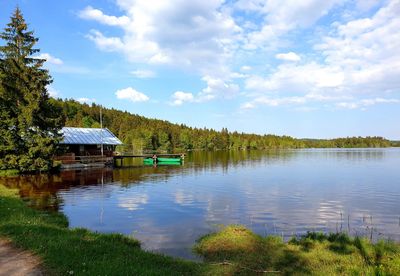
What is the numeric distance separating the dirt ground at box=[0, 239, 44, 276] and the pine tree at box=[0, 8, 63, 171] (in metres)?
35.8

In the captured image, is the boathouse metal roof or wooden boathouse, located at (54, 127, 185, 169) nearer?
wooden boathouse, located at (54, 127, 185, 169)

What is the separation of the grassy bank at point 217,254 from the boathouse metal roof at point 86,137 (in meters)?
46.4

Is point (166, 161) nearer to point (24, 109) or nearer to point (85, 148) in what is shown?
point (85, 148)

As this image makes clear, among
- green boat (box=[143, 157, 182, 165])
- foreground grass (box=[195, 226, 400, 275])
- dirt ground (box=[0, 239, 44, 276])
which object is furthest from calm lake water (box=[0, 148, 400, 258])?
green boat (box=[143, 157, 182, 165])

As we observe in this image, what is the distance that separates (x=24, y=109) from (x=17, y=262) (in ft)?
126

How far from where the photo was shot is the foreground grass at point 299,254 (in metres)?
10.9

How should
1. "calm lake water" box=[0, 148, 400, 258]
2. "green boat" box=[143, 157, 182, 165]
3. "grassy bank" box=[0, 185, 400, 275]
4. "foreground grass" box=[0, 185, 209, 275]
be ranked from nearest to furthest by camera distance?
"foreground grass" box=[0, 185, 209, 275] → "grassy bank" box=[0, 185, 400, 275] → "calm lake water" box=[0, 148, 400, 258] → "green boat" box=[143, 157, 182, 165]

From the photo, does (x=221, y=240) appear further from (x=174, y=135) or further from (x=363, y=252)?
→ (x=174, y=135)

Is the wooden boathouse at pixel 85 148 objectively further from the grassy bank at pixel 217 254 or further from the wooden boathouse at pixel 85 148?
the grassy bank at pixel 217 254

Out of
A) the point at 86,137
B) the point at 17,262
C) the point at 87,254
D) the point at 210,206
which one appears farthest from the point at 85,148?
the point at 17,262

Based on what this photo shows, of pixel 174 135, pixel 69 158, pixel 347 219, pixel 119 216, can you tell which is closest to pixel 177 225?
pixel 119 216

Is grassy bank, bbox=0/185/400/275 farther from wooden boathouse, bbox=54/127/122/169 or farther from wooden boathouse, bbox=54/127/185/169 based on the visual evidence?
wooden boathouse, bbox=54/127/122/169

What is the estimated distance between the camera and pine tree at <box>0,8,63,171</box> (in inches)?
1674

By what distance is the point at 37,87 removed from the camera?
151ft
